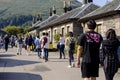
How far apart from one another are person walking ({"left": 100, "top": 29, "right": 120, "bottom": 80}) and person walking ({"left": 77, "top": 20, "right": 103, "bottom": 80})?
1.02m

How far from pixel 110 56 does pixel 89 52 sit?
1.24 meters

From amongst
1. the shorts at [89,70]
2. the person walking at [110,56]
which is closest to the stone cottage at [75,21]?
the person walking at [110,56]

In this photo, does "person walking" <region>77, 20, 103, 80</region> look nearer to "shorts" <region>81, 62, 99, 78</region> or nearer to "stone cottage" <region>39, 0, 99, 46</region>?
"shorts" <region>81, 62, 99, 78</region>

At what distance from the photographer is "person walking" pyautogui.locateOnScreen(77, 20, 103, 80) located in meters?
8.92

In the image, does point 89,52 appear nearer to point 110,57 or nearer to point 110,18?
point 110,57

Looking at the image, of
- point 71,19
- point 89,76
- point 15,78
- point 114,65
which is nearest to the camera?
point 89,76

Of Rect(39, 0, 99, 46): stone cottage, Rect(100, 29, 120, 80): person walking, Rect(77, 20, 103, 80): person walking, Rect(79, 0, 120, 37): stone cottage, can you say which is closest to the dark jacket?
Rect(100, 29, 120, 80): person walking

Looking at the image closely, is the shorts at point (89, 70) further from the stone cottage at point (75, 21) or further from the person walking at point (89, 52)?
the stone cottage at point (75, 21)

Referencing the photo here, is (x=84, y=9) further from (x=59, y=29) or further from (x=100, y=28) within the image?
(x=100, y=28)

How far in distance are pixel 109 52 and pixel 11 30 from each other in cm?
12671

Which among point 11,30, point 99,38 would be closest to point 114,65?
point 99,38

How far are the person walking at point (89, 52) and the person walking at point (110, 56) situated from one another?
3.34ft

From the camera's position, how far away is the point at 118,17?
23266mm

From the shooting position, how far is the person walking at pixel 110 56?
1002 centimetres
